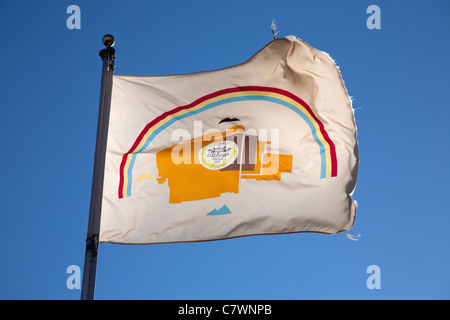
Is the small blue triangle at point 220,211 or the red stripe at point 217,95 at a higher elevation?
the red stripe at point 217,95

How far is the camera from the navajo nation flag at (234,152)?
356 inches

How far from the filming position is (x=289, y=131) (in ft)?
31.8

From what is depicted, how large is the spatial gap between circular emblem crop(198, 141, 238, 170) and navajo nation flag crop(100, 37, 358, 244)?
15 millimetres

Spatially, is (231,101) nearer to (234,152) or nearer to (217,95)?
(217,95)

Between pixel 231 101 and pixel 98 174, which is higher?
pixel 231 101

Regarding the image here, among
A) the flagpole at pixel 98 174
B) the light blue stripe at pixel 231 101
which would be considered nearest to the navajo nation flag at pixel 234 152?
the light blue stripe at pixel 231 101

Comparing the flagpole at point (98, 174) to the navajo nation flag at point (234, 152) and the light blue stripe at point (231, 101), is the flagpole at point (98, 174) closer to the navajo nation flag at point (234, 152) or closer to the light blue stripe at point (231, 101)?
the navajo nation flag at point (234, 152)

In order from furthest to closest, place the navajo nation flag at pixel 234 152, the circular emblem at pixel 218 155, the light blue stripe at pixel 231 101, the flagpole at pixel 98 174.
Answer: the circular emblem at pixel 218 155 → the light blue stripe at pixel 231 101 → the navajo nation flag at pixel 234 152 → the flagpole at pixel 98 174

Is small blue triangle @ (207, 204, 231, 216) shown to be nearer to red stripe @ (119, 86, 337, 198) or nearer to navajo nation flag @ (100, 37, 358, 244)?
navajo nation flag @ (100, 37, 358, 244)

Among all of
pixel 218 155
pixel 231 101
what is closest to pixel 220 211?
pixel 218 155

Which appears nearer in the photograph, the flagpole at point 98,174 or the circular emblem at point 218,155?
the flagpole at point 98,174

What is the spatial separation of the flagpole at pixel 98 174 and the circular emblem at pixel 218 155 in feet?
5.22

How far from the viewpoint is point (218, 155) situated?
9547mm

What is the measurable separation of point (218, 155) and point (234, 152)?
237mm
